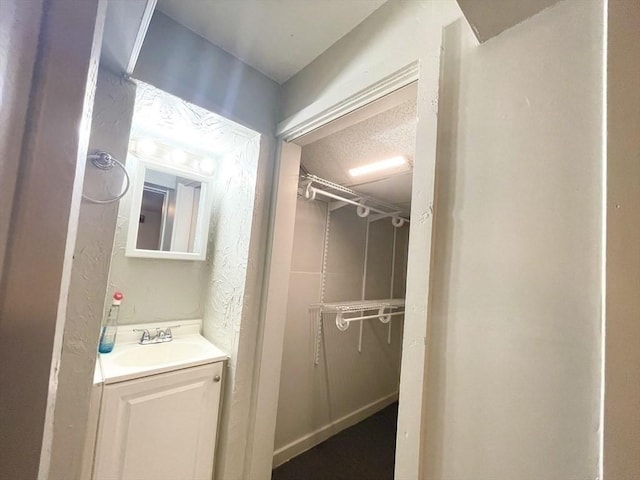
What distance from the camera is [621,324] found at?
41cm

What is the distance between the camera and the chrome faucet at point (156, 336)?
1.34m

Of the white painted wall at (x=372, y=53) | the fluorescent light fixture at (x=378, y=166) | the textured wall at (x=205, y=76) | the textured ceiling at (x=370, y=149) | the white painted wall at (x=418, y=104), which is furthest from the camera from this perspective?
the fluorescent light fixture at (x=378, y=166)

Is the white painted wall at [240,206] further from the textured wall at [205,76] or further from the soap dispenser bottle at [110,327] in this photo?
the soap dispenser bottle at [110,327]

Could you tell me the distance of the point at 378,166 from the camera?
5.00 feet

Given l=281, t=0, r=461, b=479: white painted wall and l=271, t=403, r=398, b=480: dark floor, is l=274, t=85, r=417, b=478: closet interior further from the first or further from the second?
l=281, t=0, r=461, b=479: white painted wall

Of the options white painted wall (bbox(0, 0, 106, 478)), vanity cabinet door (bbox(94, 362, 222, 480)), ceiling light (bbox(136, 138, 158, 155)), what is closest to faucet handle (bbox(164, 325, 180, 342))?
vanity cabinet door (bbox(94, 362, 222, 480))

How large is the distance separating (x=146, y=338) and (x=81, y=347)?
0.46 m

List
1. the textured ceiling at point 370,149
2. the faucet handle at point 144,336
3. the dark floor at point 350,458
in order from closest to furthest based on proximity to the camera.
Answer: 1. the textured ceiling at point 370,149
2. the faucet handle at point 144,336
3. the dark floor at point 350,458

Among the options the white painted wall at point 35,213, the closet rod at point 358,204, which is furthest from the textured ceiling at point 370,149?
the white painted wall at point 35,213

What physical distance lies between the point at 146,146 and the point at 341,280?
1524 mm

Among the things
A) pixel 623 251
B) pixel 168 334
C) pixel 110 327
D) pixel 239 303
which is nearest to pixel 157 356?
pixel 168 334

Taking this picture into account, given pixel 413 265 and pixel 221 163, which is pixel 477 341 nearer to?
pixel 413 265

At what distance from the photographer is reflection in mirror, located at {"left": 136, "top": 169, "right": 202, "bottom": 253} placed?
1427 millimetres

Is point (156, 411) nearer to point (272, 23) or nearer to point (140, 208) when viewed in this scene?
point (140, 208)
